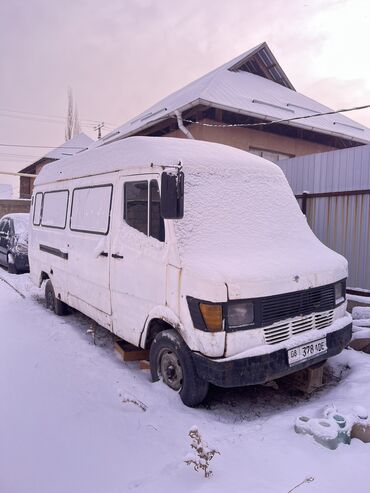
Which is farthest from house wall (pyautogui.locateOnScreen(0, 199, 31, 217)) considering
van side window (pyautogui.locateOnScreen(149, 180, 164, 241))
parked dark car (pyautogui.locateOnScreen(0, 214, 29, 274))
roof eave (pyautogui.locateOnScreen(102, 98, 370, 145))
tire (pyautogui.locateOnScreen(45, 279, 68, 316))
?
van side window (pyautogui.locateOnScreen(149, 180, 164, 241))

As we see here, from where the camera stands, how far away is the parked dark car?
1021 centimetres

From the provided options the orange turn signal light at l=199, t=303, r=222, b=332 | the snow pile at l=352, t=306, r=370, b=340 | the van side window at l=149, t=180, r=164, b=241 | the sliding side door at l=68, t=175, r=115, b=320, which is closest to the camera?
the orange turn signal light at l=199, t=303, r=222, b=332

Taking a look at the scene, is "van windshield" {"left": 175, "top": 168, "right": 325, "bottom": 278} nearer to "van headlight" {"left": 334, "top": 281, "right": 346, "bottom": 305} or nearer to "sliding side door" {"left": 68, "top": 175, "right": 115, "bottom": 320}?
"van headlight" {"left": 334, "top": 281, "right": 346, "bottom": 305}

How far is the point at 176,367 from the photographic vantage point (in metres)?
3.51

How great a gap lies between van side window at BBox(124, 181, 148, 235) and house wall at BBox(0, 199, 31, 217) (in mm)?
19842

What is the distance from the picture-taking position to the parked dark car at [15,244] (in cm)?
1021

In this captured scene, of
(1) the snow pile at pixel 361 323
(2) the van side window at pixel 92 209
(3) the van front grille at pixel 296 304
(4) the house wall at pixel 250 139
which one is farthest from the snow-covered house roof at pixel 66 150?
(3) the van front grille at pixel 296 304

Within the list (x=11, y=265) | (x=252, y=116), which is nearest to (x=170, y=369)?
(x=11, y=265)

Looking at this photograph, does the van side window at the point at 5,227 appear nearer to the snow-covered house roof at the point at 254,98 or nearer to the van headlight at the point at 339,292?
the snow-covered house roof at the point at 254,98

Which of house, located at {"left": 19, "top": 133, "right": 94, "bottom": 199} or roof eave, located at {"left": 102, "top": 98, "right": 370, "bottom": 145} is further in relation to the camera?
house, located at {"left": 19, "top": 133, "right": 94, "bottom": 199}

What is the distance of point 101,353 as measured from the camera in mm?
4758

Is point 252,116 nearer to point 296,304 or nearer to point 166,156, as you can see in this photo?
point 166,156

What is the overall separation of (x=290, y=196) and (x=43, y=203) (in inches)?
189

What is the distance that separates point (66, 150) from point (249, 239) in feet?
102
